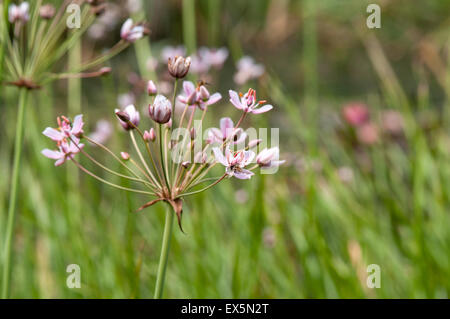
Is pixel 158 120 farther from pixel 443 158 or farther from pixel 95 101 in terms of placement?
pixel 95 101

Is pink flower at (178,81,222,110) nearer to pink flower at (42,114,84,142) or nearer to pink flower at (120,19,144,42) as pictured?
pink flower at (42,114,84,142)

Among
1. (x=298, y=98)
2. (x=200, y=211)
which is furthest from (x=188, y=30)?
(x=298, y=98)

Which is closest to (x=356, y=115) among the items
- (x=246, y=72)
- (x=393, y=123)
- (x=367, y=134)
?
(x=367, y=134)

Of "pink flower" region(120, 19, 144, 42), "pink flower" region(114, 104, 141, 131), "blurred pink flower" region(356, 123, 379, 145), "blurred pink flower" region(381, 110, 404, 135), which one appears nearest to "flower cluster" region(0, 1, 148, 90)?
"pink flower" region(120, 19, 144, 42)

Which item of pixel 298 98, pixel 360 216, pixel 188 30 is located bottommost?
pixel 360 216

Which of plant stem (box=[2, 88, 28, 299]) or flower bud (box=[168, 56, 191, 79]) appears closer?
flower bud (box=[168, 56, 191, 79])

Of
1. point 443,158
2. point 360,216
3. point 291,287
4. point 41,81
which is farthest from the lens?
point 443,158

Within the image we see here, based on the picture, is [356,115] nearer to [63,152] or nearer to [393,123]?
[393,123]

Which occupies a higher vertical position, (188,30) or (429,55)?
(429,55)

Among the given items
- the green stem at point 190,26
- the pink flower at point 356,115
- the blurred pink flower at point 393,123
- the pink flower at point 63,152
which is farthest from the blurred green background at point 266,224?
the blurred pink flower at point 393,123
